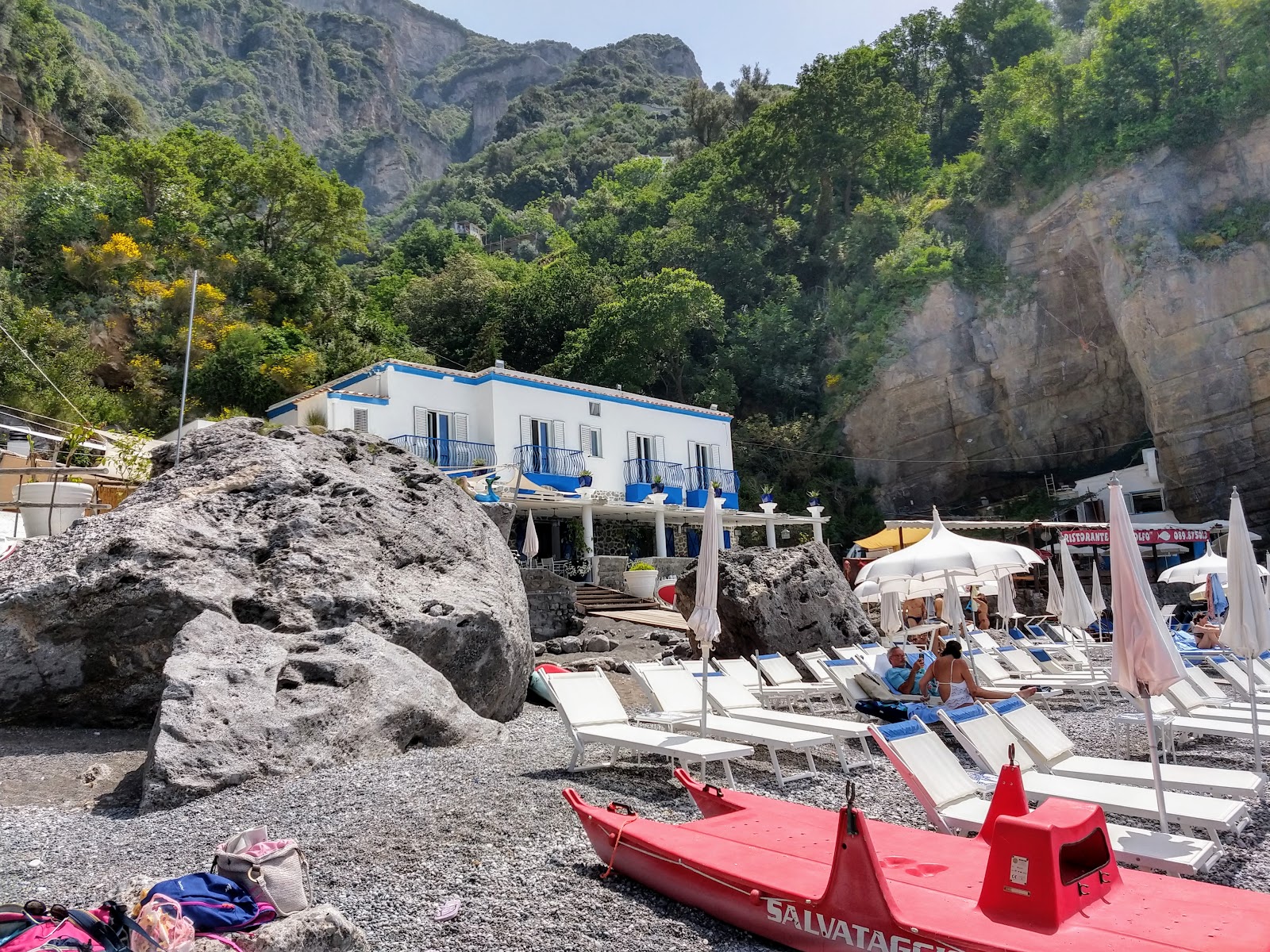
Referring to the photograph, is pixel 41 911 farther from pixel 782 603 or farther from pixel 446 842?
pixel 782 603

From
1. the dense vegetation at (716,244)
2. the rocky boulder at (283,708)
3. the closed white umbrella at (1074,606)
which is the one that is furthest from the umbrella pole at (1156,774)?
the dense vegetation at (716,244)

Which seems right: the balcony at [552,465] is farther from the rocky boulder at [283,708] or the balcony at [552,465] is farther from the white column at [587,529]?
the rocky boulder at [283,708]

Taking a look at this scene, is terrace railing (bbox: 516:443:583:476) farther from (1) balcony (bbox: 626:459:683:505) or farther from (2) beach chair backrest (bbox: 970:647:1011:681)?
(2) beach chair backrest (bbox: 970:647:1011:681)

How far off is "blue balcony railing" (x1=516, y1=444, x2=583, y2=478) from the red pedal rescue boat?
21362 millimetres

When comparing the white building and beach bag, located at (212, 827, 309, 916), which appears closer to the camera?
beach bag, located at (212, 827, 309, 916)

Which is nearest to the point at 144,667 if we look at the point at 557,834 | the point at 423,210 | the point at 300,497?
the point at 300,497

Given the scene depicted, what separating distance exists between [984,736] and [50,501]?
1290 centimetres

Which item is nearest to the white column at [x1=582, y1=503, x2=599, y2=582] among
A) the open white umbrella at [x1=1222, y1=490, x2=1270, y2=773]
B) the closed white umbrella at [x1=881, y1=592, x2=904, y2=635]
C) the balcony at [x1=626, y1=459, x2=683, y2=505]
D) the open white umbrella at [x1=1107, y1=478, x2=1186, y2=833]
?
the balcony at [x1=626, y1=459, x2=683, y2=505]

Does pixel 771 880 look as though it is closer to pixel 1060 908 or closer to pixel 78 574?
pixel 1060 908

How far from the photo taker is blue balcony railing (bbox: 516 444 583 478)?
25.6 metres

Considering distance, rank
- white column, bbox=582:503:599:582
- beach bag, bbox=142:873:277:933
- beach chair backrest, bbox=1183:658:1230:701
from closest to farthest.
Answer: beach bag, bbox=142:873:277:933, beach chair backrest, bbox=1183:658:1230:701, white column, bbox=582:503:599:582

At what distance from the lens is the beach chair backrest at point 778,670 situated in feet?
35.6

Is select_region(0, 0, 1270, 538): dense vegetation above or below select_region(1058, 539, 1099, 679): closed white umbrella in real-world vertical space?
above

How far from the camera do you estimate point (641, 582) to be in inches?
913
